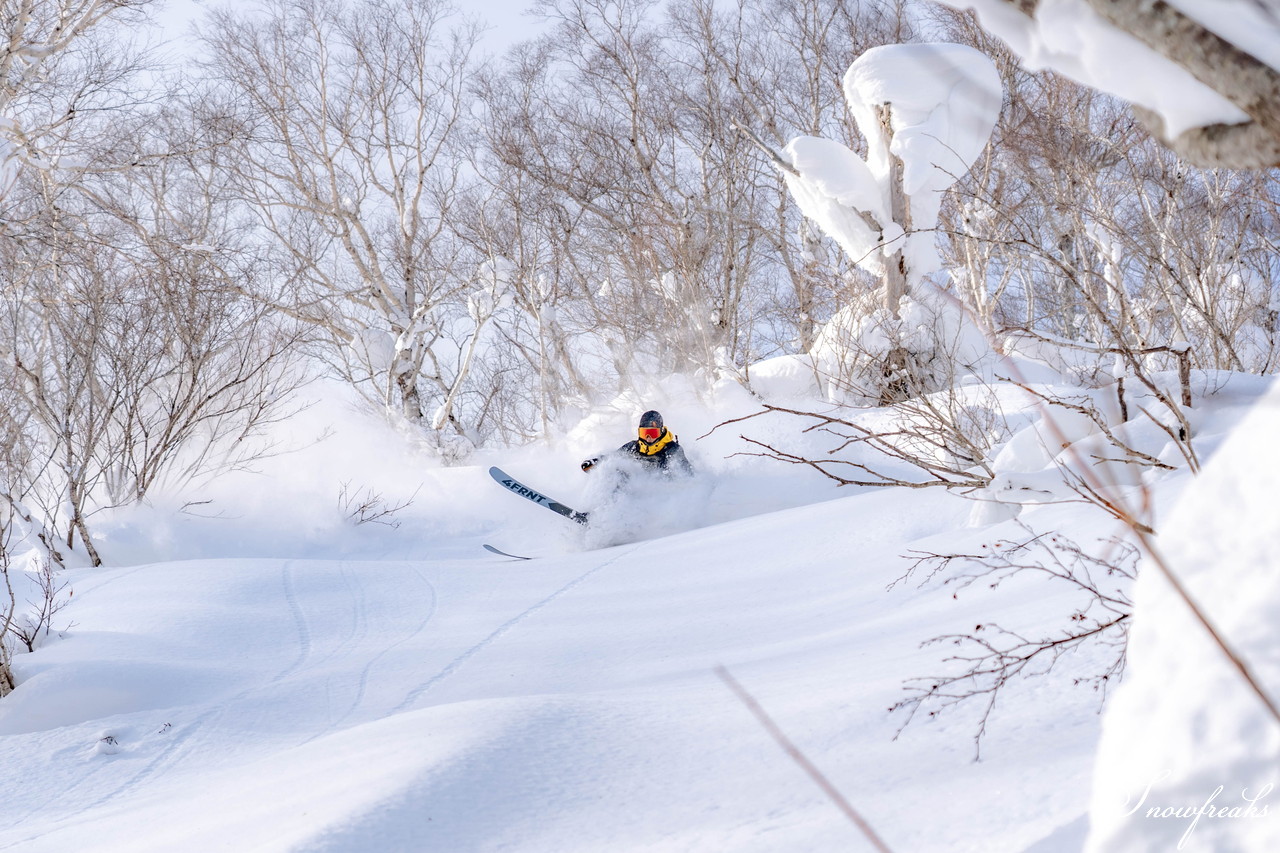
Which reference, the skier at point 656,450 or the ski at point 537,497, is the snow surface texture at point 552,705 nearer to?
the ski at point 537,497

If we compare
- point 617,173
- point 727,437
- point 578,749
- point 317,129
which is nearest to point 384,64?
point 317,129

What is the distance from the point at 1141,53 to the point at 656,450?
27.8 feet

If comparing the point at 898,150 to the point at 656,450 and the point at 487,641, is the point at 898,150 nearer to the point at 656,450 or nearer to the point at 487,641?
the point at 656,450

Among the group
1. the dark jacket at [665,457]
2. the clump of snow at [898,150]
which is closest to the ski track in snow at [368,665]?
the dark jacket at [665,457]

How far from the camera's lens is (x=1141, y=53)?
2.57ft

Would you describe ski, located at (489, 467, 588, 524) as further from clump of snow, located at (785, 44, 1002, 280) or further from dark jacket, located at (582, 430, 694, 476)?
clump of snow, located at (785, 44, 1002, 280)

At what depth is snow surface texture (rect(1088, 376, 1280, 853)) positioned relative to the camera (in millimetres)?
710

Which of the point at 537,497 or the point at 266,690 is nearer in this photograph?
the point at 266,690

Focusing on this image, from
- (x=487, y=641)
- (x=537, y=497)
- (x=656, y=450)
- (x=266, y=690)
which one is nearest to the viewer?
→ (x=266, y=690)

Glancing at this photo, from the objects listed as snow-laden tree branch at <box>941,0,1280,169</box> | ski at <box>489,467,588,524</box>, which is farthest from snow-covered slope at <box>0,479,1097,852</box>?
ski at <box>489,467,588,524</box>

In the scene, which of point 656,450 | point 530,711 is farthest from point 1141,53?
point 656,450

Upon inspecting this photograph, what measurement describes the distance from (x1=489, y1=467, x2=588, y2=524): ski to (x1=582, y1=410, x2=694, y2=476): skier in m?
0.53
